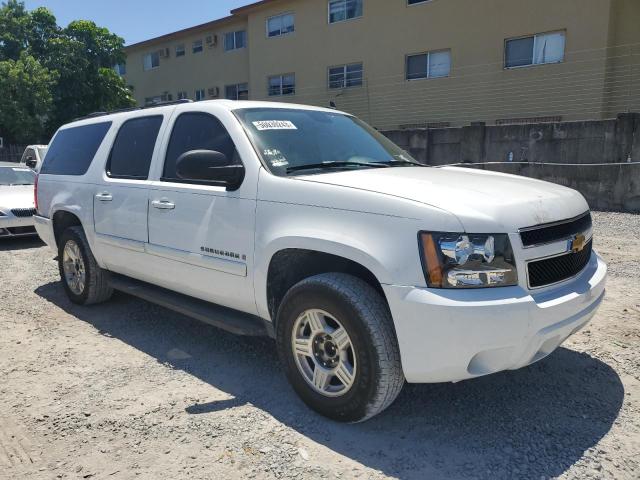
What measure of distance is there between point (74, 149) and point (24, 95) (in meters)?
20.9

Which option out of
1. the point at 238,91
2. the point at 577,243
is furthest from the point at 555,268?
the point at 238,91

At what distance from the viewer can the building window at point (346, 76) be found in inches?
772

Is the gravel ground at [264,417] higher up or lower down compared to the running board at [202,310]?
lower down

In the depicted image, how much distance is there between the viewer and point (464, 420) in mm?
3145

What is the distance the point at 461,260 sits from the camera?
263 centimetres

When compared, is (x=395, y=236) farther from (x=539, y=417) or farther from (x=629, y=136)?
(x=629, y=136)

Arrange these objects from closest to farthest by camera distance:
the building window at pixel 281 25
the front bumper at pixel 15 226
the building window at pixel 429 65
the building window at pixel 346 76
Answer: the front bumper at pixel 15 226, the building window at pixel 429 65, the building window at pixel 346 76, the building window at pixel 281 25

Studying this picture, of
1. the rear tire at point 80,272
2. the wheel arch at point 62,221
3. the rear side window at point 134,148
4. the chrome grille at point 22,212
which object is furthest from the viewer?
the chrome grille at point 22,212

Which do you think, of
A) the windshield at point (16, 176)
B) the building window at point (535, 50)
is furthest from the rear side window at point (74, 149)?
the building window at point (535, 50)

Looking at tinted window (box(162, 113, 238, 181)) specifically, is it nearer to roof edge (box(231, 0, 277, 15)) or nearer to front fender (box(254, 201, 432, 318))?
front fender (box(254, 201, 432, 318))

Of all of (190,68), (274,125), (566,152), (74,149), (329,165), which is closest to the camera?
(329,165)

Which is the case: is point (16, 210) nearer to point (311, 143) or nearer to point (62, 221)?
point (62, 221)

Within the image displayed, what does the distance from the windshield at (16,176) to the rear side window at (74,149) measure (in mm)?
4914

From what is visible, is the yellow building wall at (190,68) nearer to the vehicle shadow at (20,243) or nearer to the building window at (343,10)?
the building window at (343,10)
